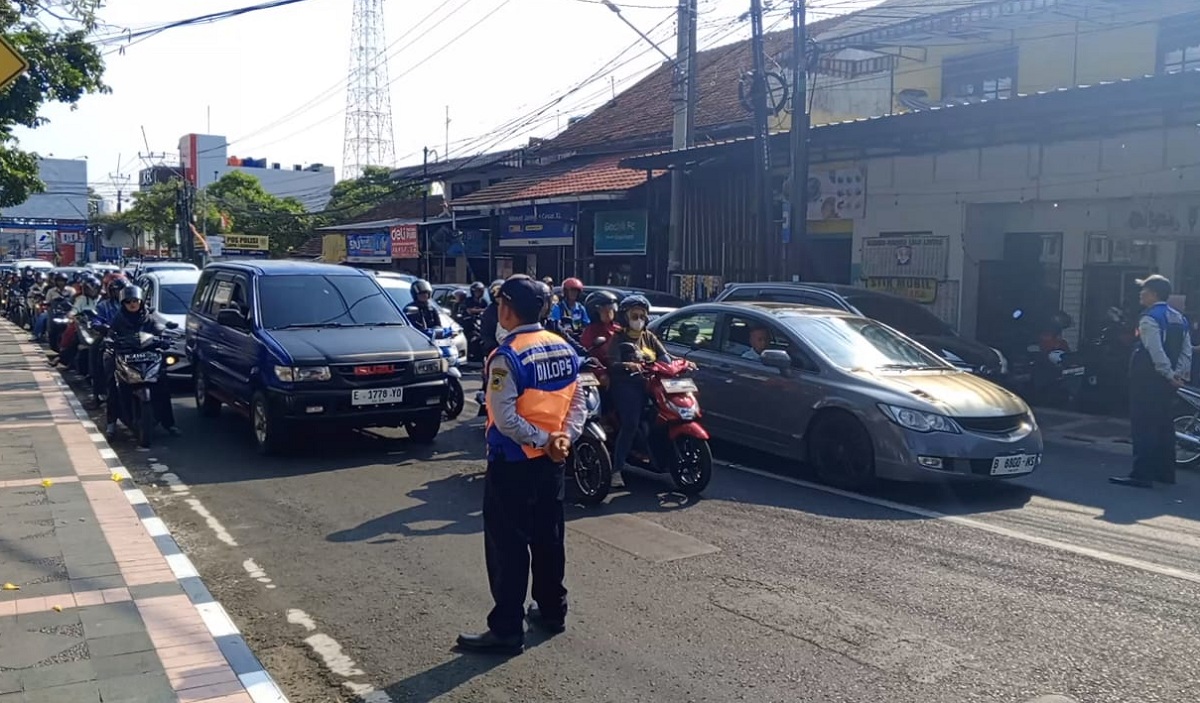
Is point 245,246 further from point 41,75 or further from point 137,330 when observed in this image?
point 137,330

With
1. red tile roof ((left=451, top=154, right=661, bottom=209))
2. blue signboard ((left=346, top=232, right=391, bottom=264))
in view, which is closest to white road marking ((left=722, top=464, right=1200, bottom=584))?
red tile roof ((left=451, top=154, right=661, bottom=209))

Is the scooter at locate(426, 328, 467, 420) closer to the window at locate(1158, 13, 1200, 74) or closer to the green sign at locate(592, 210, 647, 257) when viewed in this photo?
the green sign at locate(592, 210, 647, 257)

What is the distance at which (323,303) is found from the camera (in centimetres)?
1122

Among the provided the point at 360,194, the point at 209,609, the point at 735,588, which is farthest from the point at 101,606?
the point at 360,194

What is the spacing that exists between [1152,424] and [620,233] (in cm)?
1754

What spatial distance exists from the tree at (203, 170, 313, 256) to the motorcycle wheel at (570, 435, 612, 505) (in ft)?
174

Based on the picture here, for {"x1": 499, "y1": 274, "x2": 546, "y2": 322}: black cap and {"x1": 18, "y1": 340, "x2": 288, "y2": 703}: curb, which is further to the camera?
{"x1": 499, "y1": 274, "x2": 546, "y2": 322}: black cap

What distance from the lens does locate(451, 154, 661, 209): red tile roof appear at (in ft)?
84.3

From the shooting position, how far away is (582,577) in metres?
6.38

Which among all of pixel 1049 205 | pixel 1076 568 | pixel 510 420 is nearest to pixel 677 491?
pixel 1076 568

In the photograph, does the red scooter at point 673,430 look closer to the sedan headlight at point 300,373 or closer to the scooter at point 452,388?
the sedan headlight at point 300,373

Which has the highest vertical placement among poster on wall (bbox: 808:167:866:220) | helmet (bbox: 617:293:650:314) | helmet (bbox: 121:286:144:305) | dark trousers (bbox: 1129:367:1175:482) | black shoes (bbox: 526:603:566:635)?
poster on wall (bbox: 808:167:866:220)

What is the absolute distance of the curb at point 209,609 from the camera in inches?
189

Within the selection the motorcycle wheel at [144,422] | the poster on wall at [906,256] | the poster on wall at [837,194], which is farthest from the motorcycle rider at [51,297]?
the poster on wall at [906,256]
